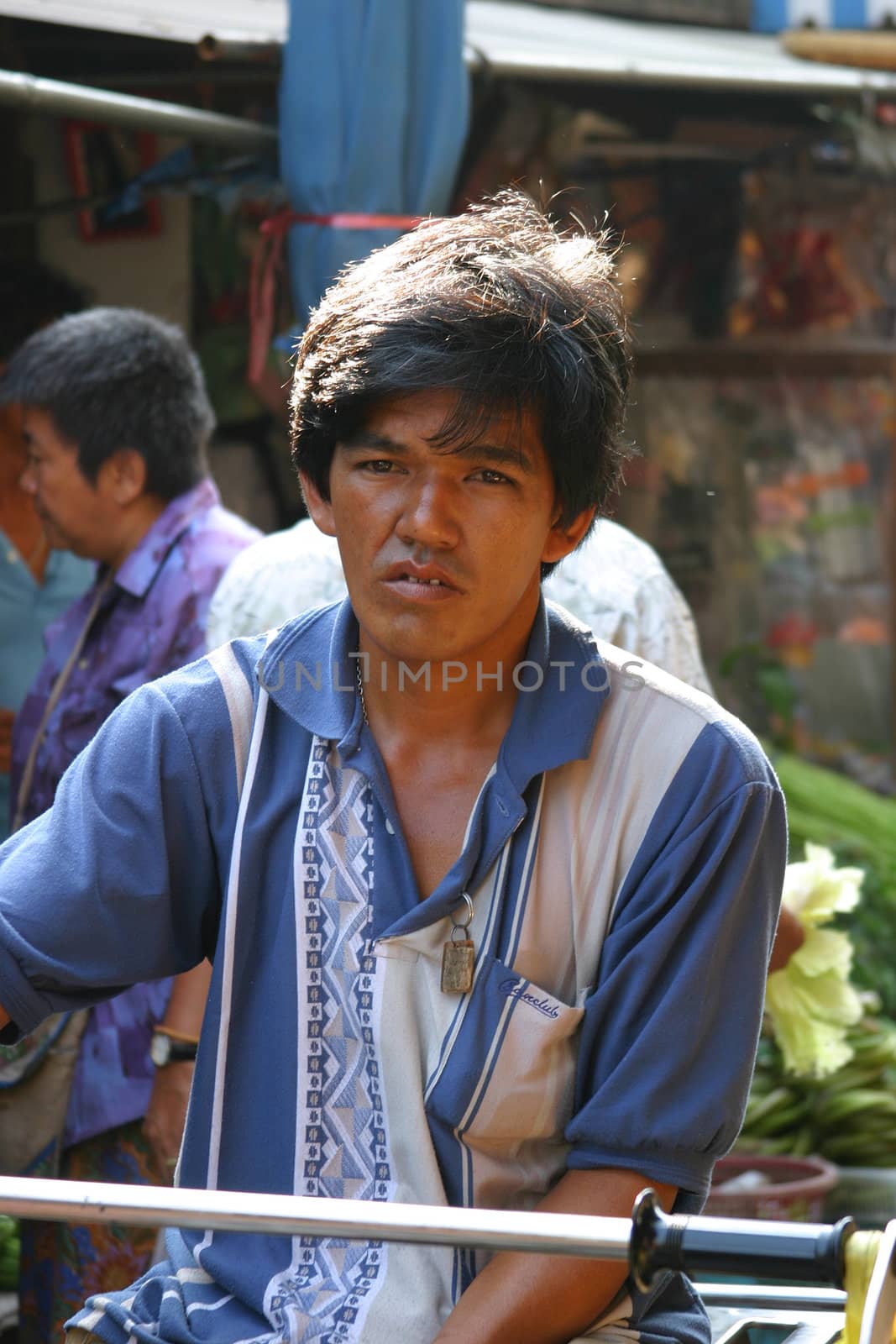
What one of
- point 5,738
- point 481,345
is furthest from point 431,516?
point 5,738

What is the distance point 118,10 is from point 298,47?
1.37 feet

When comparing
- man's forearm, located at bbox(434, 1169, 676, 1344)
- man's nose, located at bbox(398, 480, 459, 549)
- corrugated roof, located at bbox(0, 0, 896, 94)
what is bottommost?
man's forearm, located at bbox(434, 1169, 676, 1344)

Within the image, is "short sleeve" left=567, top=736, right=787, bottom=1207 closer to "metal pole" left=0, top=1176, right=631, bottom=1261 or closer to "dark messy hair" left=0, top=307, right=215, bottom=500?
"metal pole" left=0, top=1176, right=631, bottom=1261

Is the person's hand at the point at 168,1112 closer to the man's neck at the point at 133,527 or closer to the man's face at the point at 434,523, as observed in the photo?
the man's neck at the point at 133,527

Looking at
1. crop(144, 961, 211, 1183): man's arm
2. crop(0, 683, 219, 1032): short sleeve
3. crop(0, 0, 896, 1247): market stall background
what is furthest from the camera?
crop(0, 0, 896, 1247): market stall background

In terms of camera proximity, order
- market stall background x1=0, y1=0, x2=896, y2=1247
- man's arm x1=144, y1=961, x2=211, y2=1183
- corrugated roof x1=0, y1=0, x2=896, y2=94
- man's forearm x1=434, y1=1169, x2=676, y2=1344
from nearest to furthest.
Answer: man's forearm x1=434, y1=1169, x2=676, y2=1344
man's arm x1=144, y1=961, x2=211, y2=1183
corrugated roof x1=0, y1=0, x2=896, y2=94
market stall background x1=0, y1=0, x2=896, y2=1247

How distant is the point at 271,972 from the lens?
174 cm

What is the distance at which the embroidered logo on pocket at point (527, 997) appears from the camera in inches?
65.2

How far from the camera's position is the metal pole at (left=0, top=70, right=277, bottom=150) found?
3098mm

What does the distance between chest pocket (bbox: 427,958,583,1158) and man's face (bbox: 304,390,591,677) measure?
1.13ft

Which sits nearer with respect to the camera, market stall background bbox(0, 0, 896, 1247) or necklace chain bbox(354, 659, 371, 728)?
necklace chain bbox(354, 659, 371, 728)

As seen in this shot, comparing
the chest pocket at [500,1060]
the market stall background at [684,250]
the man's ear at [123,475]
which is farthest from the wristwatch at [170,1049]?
the market stall background at [684,250]

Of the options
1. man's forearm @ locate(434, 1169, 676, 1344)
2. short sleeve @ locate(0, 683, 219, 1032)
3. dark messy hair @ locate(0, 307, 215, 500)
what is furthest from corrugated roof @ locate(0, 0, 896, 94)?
man's forearm @ locate(434, 1169, 676, 1344)

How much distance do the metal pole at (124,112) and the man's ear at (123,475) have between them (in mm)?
638
